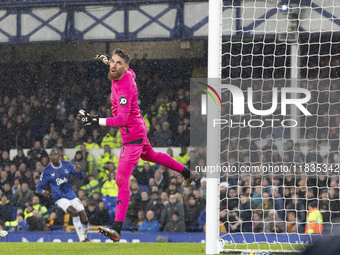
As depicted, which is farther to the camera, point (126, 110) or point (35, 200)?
point (35, 200)

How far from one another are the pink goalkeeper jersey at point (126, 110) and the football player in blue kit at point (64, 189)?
13.3ft

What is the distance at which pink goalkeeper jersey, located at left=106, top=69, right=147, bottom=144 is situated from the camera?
20.9 feet

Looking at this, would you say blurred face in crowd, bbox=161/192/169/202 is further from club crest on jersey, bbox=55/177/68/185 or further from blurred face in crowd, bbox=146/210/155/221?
club crest on jersey, bbox=55/177/68/185

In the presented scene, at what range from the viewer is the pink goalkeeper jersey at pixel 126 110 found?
638 centimetres

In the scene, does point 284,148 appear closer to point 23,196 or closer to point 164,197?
point 164,197

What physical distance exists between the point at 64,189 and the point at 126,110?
16.3ft

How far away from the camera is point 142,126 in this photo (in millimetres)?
6688

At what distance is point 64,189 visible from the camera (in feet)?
36.2

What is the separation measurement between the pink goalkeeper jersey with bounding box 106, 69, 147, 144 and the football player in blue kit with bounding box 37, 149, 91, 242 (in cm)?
404

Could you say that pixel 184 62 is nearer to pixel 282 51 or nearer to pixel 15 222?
pixel 282 51

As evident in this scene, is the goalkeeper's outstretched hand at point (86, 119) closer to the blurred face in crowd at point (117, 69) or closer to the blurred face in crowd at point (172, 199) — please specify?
the blurred face in crowd at point (117, 69)

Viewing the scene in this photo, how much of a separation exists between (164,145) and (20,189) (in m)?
3.22

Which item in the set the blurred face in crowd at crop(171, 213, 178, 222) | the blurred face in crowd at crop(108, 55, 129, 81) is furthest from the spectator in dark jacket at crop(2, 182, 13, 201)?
the blurred face in crowd at crop(108, 55, 129, 81)

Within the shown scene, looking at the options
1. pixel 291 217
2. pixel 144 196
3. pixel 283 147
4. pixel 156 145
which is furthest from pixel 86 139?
pixel 291 217
